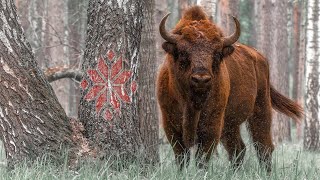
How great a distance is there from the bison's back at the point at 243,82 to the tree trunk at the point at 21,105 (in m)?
2.72

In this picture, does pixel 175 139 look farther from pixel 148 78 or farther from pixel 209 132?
pixel 148 78

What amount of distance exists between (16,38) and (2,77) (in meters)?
0.42

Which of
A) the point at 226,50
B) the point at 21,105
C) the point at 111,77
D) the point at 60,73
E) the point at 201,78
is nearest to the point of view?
the point at 21,105

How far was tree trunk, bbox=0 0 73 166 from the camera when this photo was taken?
20.6ft

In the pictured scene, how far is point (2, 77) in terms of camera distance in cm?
627

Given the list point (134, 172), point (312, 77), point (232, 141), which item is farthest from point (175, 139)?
point (312, 77)

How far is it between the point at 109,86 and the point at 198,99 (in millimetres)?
1063

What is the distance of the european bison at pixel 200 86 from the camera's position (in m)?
6.94

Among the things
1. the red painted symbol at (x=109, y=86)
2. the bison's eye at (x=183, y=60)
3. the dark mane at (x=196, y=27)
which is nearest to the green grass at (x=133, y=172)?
the red painted symbol at (x=109, y=86)

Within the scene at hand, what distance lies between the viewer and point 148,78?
9336mm

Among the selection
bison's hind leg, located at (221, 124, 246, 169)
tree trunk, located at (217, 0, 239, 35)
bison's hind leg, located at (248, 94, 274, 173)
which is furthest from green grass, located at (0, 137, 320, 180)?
tree trunk, located at (217, 0, 239, 35)

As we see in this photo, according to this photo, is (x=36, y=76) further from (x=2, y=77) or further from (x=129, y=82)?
(x=129, y=82)

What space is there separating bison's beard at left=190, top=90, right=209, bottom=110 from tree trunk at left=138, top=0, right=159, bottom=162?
1.98m

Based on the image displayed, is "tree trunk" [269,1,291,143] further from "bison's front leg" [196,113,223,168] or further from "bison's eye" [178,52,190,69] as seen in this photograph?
"bison's eye" [178,52,190,69]
